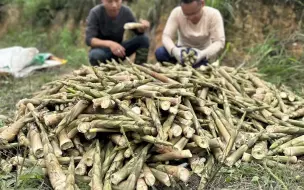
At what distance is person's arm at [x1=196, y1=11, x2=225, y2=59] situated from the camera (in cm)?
490

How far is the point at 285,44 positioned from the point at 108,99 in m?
3.97

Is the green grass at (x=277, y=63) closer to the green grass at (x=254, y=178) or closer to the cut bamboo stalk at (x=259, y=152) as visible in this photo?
the cut bamboo stalk at (x=259, y=152)

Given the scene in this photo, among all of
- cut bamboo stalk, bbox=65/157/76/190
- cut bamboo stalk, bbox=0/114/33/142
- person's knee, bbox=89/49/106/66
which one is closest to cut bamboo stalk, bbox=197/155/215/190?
cut bamboo stalk, bbox=65/157/76/190

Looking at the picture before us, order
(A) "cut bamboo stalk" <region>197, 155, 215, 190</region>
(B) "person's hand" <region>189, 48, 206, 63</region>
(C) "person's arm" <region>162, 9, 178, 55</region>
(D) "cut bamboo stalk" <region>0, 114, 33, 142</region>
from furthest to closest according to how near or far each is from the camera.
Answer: (C) "person's arm" <region>162, 9, 178, 55</region> < (B) "person's hand" <region>189, 48, 206, 63</region> < (D) "cut bamboo stalk" <region>0, 114, 33, 142</region> < (A) "cut bamboo stalk" <region>197, 155, 215, 190</region>

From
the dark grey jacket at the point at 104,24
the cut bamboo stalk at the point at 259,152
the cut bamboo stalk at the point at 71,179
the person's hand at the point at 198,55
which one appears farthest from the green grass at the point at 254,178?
the dark grey jacket at the point at 104,24

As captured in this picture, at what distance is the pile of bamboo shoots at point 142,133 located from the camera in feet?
9.02

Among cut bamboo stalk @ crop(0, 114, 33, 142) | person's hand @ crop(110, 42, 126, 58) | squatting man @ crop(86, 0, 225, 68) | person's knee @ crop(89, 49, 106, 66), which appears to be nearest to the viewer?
cut bamboo stalk @ crop(0, 114, 33, 142)

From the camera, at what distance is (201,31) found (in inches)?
201

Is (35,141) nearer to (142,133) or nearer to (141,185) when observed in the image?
(142,133)

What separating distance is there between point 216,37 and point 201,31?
202 mm

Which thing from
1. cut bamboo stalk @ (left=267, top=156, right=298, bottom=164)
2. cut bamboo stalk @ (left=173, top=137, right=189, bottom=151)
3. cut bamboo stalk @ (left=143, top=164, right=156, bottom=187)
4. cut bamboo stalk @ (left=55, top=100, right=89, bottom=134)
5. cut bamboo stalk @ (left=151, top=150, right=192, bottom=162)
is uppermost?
cut bamboo stalk @ (left=55, top=100, right=89, bottom=134)

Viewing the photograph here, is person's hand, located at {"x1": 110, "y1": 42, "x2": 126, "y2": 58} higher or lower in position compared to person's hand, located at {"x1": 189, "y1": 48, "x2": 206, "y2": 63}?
lower

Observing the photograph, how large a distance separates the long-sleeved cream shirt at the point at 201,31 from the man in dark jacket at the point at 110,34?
0.52 m

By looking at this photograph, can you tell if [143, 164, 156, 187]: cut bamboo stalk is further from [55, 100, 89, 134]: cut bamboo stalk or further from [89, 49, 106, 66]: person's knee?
[89, 49, 106, 66]: person's knee
